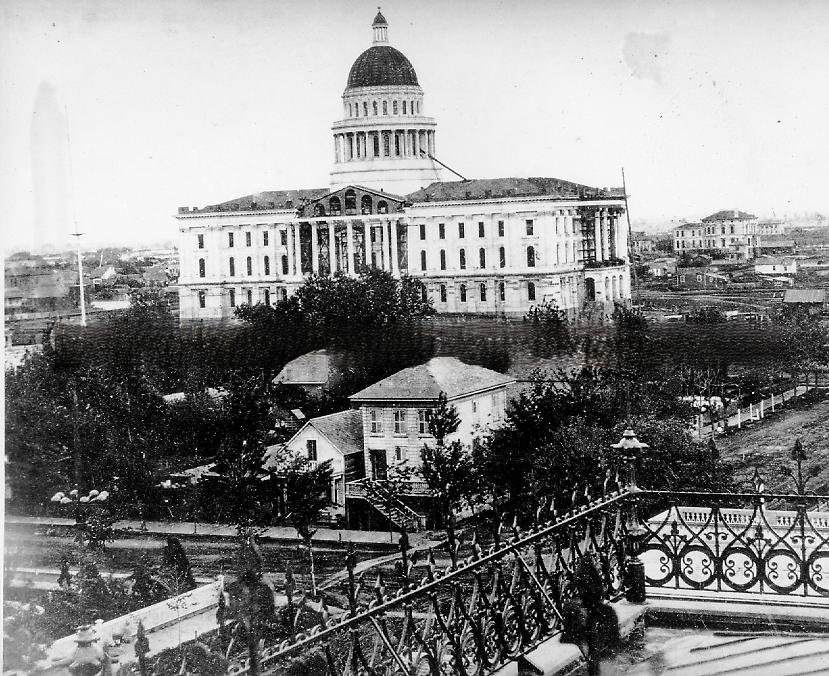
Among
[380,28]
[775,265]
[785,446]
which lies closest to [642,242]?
[775,265]

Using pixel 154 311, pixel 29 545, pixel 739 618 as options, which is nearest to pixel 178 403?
pixel 154 311

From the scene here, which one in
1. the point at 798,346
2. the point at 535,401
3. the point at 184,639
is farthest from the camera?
the point at 535,401

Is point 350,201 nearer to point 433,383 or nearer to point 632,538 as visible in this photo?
point 433,383

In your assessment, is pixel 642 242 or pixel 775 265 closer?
pixel 775 265

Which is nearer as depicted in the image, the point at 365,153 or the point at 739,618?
the point at 739,618

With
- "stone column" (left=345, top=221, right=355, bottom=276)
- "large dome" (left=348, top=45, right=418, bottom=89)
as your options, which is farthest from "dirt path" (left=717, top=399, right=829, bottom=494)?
"stone column" (left=345, top=221, right=355, bottom=276)

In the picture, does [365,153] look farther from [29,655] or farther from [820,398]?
[29,655]

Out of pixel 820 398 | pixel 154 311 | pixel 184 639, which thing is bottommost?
pixel 184 639
